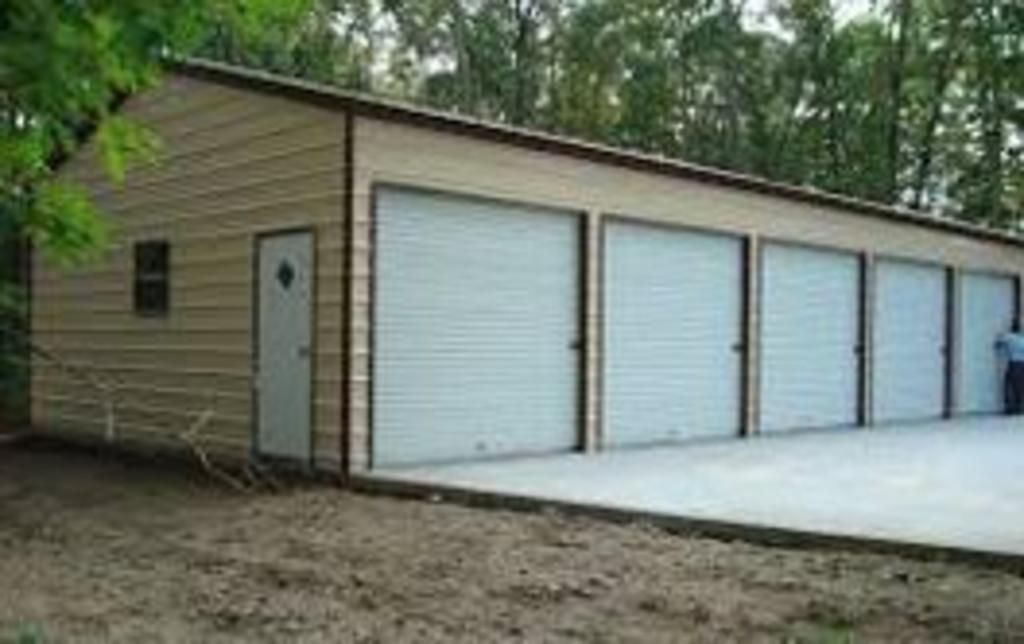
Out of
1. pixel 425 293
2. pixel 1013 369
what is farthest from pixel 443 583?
pixel 1013 369

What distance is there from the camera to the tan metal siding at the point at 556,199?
581 inches

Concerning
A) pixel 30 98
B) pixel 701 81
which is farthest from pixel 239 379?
pixel 701 81

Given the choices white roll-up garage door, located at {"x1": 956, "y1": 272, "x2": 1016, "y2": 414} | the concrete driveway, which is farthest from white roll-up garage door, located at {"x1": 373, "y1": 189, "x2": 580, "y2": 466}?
white roll-up garage door, located at {"x1": 956, "y1": 272, "x2": 1016, "y2": 414}

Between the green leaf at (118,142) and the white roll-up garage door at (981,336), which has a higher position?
the green leaf at (118,142)

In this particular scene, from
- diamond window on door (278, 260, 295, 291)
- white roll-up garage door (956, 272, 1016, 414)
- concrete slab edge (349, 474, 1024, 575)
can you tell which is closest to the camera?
concrete slab edge (349, 474, 1024, 575)

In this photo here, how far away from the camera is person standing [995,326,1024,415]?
26734 millimetres

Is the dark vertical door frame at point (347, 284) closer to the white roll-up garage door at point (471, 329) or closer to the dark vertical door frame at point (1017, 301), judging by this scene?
the white roll-up garage door at point (471, 329)

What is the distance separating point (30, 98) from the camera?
689cm

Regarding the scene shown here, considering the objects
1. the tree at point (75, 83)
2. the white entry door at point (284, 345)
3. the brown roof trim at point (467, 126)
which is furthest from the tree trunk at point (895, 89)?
the tree at point (75, 83)

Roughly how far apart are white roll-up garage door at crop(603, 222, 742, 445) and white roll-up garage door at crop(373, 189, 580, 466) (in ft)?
2.40

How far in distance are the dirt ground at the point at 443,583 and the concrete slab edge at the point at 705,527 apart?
0.12 m

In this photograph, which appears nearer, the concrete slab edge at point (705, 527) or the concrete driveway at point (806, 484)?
the concrete slab edge at point (705, 527)

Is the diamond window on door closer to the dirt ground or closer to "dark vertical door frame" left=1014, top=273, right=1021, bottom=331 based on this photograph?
the dirt ground

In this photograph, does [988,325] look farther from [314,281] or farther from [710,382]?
[314,281]
